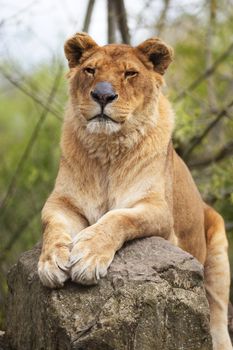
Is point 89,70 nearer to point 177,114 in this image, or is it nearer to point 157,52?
point 157,52

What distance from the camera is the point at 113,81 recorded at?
6285 millimetres

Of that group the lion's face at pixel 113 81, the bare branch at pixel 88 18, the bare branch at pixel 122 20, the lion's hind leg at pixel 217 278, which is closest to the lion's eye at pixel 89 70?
the lion's face at pixel 113 81

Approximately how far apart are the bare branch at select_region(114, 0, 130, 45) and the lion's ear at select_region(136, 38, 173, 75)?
3.20 meters

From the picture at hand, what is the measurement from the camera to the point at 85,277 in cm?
543

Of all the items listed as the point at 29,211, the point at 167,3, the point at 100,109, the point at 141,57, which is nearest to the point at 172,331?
the point at 100,109

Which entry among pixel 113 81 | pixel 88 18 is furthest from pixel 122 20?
pixel 113 81

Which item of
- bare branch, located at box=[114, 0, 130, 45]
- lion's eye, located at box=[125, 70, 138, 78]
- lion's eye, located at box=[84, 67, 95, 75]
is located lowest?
lion's eye, located at box=[125, 70, 138, 78]

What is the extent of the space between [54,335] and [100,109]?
1622mm

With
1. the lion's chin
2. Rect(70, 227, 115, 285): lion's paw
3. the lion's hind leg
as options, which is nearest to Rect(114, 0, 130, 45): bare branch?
the lion's hind leg

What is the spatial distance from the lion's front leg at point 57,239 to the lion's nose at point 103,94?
0.86 meters

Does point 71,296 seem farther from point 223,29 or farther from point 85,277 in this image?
point 223,29

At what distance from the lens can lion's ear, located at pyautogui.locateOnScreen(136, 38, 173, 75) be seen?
6.76 meters

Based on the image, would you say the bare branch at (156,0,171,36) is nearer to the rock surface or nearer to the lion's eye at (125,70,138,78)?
the lion's eye at (125,70,138,78)

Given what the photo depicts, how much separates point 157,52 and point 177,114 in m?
3.30
